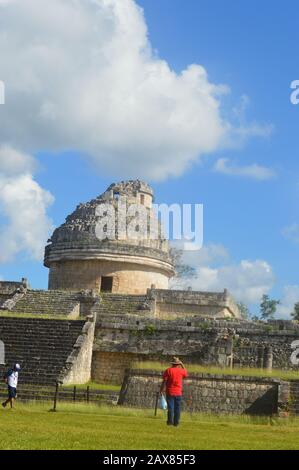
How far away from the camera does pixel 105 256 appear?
109 ft

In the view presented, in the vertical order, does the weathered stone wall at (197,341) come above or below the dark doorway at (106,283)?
below

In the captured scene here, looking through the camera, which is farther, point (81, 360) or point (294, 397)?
point (81, 360)

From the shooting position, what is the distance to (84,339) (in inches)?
931

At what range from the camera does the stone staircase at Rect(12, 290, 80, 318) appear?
2877 cm

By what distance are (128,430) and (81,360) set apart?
33.5ft

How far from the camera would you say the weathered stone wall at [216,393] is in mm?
19062

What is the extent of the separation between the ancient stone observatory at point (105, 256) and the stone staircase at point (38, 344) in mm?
8496

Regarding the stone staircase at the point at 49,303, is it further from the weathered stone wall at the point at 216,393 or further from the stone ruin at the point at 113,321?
the weathered stone wall at the point at 216,393

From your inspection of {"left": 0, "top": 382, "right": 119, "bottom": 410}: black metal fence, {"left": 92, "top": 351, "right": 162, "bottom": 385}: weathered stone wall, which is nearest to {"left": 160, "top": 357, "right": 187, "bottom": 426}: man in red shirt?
{"left": 0, "top": 382, "right": 119, "bottom": 410}: black metal fence

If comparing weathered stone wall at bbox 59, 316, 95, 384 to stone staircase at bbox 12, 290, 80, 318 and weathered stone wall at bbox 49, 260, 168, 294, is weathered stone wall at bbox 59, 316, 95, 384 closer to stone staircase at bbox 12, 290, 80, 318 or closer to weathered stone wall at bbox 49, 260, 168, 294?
stone staircase at bbox 12, 290, 80, 318

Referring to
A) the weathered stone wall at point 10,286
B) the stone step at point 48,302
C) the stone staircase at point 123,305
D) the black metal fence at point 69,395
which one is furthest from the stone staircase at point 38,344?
the weathered stone wall at point 10,286

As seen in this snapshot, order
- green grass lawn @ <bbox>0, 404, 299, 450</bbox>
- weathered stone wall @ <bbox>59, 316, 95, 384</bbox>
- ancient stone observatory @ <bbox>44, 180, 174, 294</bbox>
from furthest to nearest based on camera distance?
ancient stone observatory @ <bbox>44, 180, 174, 294</bbox>, weathered stone wall @ <bbox>59, 316, 95, 384</bbox>, green grass lawn @ <bbox>0, 404, 299, 450</bbox>

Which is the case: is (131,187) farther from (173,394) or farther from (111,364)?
(173,394)

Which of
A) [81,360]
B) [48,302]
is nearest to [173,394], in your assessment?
[81,360]
